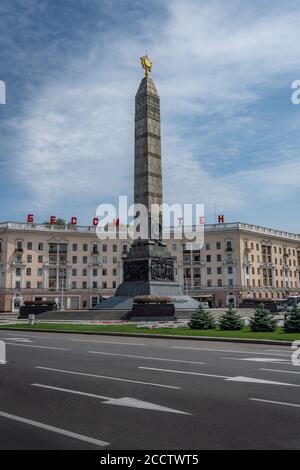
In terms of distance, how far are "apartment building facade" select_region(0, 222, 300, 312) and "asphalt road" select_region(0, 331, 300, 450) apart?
7083 cm

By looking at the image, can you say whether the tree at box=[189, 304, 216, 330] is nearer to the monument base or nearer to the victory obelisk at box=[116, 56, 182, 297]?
the monument base

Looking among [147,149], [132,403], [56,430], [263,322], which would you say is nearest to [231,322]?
[263,322]

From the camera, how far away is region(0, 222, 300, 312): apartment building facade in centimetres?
8200

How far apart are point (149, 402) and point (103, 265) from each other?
82.6 meters

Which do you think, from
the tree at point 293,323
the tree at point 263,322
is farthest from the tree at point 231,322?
the tree at point 293,323

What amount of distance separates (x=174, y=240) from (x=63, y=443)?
276 ft

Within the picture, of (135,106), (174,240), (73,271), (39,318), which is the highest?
(135,106)

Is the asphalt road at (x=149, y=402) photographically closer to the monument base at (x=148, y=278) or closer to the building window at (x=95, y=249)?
the monument base at (x=148, y=278)

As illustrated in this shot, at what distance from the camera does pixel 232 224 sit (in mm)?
83875

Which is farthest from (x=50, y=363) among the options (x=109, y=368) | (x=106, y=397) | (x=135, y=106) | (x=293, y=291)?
(x=293, y=291)

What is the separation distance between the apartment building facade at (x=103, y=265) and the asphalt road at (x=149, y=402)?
7083cm

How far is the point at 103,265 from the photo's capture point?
89.2m

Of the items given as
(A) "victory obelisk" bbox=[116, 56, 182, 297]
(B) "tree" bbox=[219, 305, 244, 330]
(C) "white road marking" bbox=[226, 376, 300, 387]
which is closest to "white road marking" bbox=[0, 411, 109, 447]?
(C) "white road marking" bbox=[226, 376, 300, 387]
